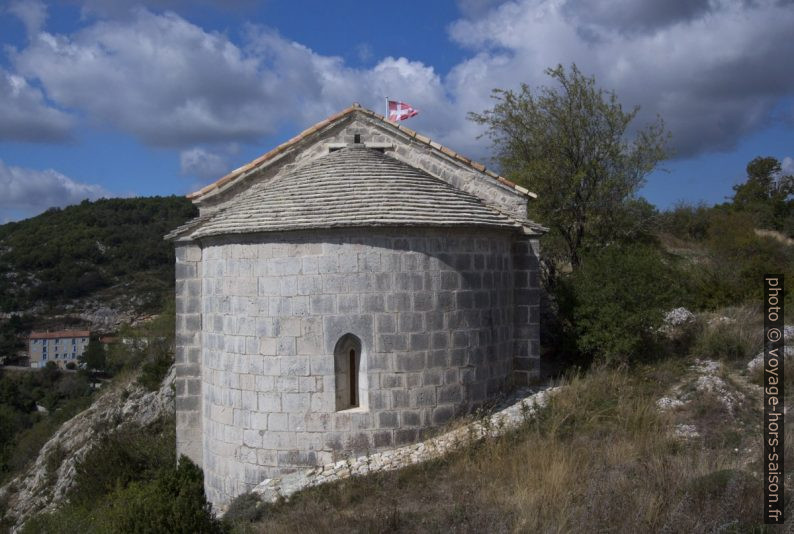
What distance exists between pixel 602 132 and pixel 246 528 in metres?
13.4

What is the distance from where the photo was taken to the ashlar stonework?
26.4 ft

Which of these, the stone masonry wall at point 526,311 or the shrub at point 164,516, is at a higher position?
the stone masonry wall at point 526,311

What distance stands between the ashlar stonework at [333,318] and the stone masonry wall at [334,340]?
2 centimetres

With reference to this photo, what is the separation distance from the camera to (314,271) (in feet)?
26.6

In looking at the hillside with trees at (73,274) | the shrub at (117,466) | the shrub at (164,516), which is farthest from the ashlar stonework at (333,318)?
the hillside with trees at (73,274)

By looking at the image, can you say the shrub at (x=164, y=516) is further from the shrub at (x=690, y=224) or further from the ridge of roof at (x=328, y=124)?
the shrub at (x=690, y=224)

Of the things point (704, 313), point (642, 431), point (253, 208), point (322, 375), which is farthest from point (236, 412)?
point (704, 313)

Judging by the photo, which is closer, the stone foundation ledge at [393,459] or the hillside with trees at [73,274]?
the stone foundation ledge at [393,459]

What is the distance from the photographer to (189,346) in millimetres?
9562

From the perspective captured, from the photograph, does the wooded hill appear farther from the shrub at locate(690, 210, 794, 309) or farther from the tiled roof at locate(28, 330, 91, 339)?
the shrub at locate(690, 210, 794, 309)

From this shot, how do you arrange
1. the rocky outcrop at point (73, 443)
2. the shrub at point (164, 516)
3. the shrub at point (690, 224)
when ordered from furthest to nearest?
the shrub at point (690, 224)
the rocky outcrop at point (73, 443)
the shrub at point (164, 516)

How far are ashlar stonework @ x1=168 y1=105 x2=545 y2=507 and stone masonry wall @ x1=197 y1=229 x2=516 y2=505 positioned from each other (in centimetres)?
2

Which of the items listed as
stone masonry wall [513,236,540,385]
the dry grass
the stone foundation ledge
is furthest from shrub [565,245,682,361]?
the stone foundation ledge

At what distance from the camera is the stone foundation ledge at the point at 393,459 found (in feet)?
24.3
